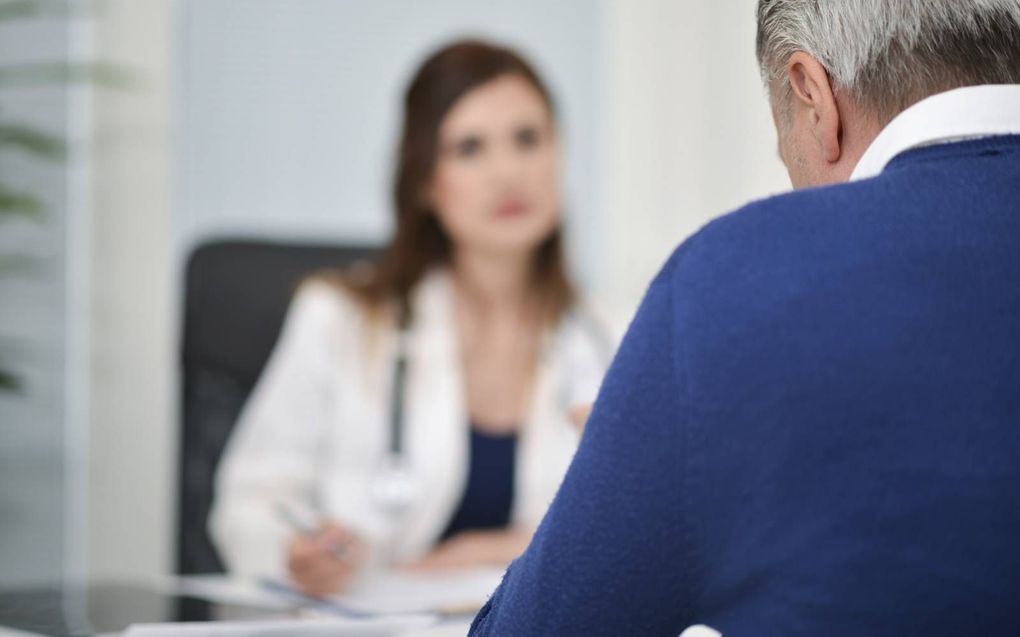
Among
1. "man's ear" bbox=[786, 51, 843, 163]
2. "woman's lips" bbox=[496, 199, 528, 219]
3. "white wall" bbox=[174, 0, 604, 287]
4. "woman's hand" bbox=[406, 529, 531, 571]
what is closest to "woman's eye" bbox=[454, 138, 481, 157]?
"woman's lips" bbox=[496, 199, 528, 219]

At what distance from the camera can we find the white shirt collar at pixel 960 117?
750mm

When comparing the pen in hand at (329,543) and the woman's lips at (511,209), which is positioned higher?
the woman's lips at (511,209)

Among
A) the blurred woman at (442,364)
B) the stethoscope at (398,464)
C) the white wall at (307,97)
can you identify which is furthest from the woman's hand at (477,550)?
the white wall at (307,97)

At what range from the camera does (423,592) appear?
1531 millimetres

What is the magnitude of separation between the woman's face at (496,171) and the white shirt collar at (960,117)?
1695 millimetres

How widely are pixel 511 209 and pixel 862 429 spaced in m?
1.81

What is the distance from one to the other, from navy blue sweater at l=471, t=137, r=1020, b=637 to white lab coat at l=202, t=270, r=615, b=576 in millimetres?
1492

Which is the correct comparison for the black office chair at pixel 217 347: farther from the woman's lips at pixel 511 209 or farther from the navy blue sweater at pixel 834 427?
the navy blue sweater at pixel 834 427

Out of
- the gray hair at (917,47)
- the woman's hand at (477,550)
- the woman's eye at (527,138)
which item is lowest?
the woman's hand at (477,550)

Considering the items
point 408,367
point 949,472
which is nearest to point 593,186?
point 408,367

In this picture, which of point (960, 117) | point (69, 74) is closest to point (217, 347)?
point (69, 74)

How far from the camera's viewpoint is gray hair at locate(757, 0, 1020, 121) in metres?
0.77

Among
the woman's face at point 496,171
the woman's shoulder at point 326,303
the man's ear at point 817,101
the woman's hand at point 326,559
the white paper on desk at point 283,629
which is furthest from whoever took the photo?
→ the woman's face at point 496,171

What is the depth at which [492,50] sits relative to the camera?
8.26 feet
